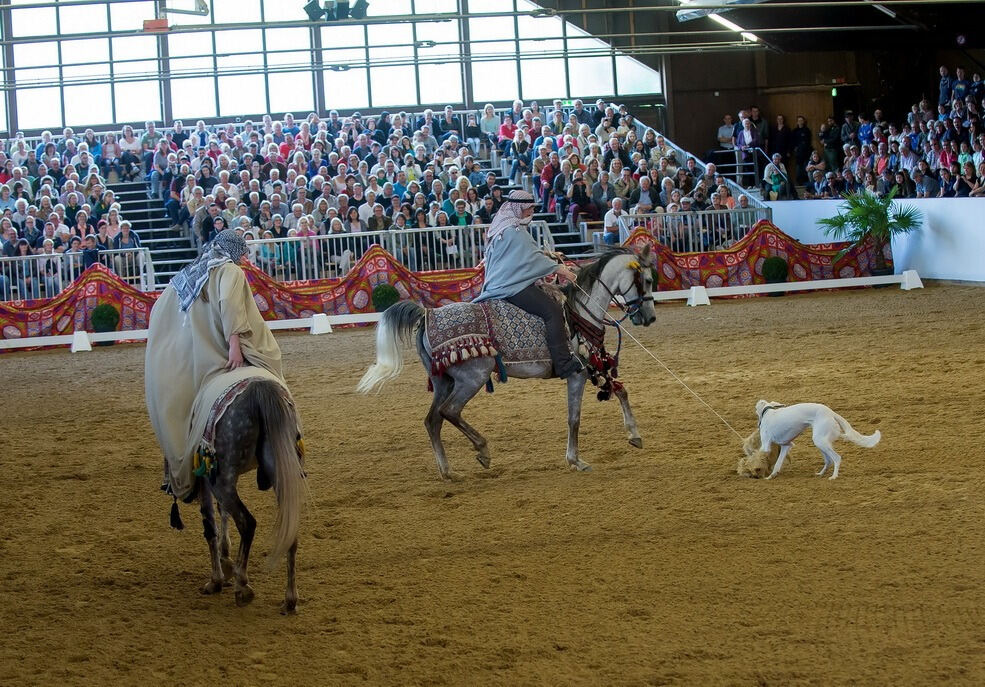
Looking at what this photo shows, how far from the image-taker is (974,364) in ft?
43.1

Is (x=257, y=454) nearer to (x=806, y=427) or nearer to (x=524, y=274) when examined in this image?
(x=524, y=274)

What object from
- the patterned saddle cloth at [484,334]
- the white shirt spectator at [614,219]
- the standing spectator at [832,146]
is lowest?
the patterned saddle cloth at [484,334]

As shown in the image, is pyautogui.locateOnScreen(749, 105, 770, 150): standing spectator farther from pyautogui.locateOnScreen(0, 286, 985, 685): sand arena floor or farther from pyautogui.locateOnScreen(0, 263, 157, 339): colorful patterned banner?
pyautogui.locateOnScreen(0, 286, 985, 685): sand arena floor

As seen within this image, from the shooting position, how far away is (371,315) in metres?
21.9

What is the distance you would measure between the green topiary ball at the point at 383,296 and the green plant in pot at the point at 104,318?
4696 millimetres

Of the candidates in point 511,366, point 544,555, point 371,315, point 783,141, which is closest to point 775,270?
point 371,315

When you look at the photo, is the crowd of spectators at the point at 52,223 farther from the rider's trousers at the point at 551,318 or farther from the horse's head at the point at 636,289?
the horse's head at the point at 636,289

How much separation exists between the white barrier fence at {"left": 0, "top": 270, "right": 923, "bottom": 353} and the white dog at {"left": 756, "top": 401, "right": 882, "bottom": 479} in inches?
493

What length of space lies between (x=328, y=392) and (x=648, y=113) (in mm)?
24222

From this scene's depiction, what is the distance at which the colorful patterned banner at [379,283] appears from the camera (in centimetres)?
2152

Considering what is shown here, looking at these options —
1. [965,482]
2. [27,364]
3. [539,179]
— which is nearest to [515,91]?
[539,179]

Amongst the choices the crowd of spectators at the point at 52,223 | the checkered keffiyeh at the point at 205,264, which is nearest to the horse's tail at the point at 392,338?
the checkered keffiyeh at the point at 205,264

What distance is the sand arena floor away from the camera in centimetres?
542

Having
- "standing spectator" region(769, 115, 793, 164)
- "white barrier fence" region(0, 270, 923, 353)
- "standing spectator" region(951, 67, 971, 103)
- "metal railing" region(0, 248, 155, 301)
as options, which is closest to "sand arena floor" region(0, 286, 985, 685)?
"white barrier fence" region(0, 270, 923, 353)
